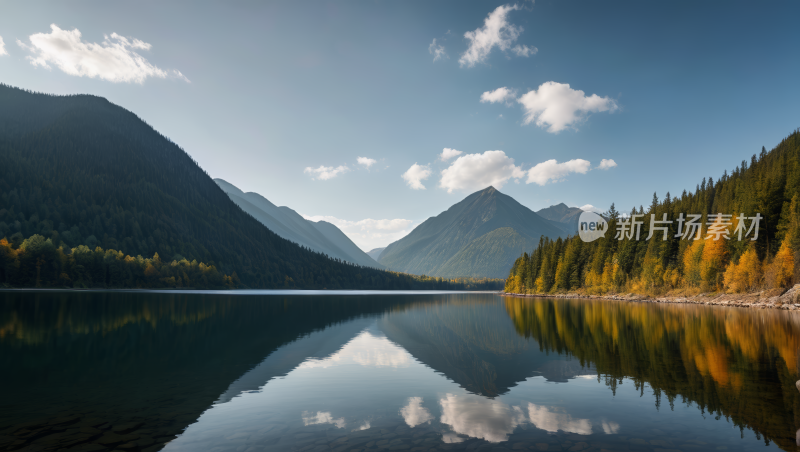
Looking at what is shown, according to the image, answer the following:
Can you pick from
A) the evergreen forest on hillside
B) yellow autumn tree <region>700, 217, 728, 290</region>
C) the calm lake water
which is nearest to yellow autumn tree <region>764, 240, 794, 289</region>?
the evergreen forest on hillside

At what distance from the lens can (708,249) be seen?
100125 mm

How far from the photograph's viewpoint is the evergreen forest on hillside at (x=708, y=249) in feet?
282

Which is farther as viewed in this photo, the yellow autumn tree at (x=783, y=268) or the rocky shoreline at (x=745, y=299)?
the yellow autumn tree at (x=783, y=268)

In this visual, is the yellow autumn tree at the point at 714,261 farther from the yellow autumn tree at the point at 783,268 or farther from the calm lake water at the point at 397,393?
the calm lake water at the point at 397,393

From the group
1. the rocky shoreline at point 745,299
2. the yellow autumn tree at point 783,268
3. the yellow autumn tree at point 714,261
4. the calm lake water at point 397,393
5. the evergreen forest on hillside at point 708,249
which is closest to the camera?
the calm lake water at point 397,393

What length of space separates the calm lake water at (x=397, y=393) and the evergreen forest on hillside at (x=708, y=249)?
6562cm

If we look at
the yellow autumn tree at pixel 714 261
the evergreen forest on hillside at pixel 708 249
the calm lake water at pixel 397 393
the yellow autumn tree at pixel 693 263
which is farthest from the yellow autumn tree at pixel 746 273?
the calm lake water at pixel 397 393

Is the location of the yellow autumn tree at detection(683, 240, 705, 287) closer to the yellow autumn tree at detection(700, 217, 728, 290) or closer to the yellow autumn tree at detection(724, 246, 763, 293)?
the yellow autumn tree at detection(700, 217, 728, 290)

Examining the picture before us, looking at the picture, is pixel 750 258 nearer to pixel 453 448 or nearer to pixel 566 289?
pixel 566 289

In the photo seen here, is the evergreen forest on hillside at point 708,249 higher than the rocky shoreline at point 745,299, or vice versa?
the evergreen forest on hillside at point 708,249

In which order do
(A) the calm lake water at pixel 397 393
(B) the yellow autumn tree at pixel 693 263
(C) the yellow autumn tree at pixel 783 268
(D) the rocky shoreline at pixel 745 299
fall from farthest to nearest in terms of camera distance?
(B) the yellow autumn tree at pixel 693 263, (C) the yellow autumn tree at pixel 783 268, (D) the rocky shoreline at pixel 745 299, (A) the calm lake water at pixel 397 393

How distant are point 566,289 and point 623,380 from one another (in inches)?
6001

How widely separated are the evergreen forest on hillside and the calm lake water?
65.6 meters

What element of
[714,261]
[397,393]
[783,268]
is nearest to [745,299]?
[783,268]
